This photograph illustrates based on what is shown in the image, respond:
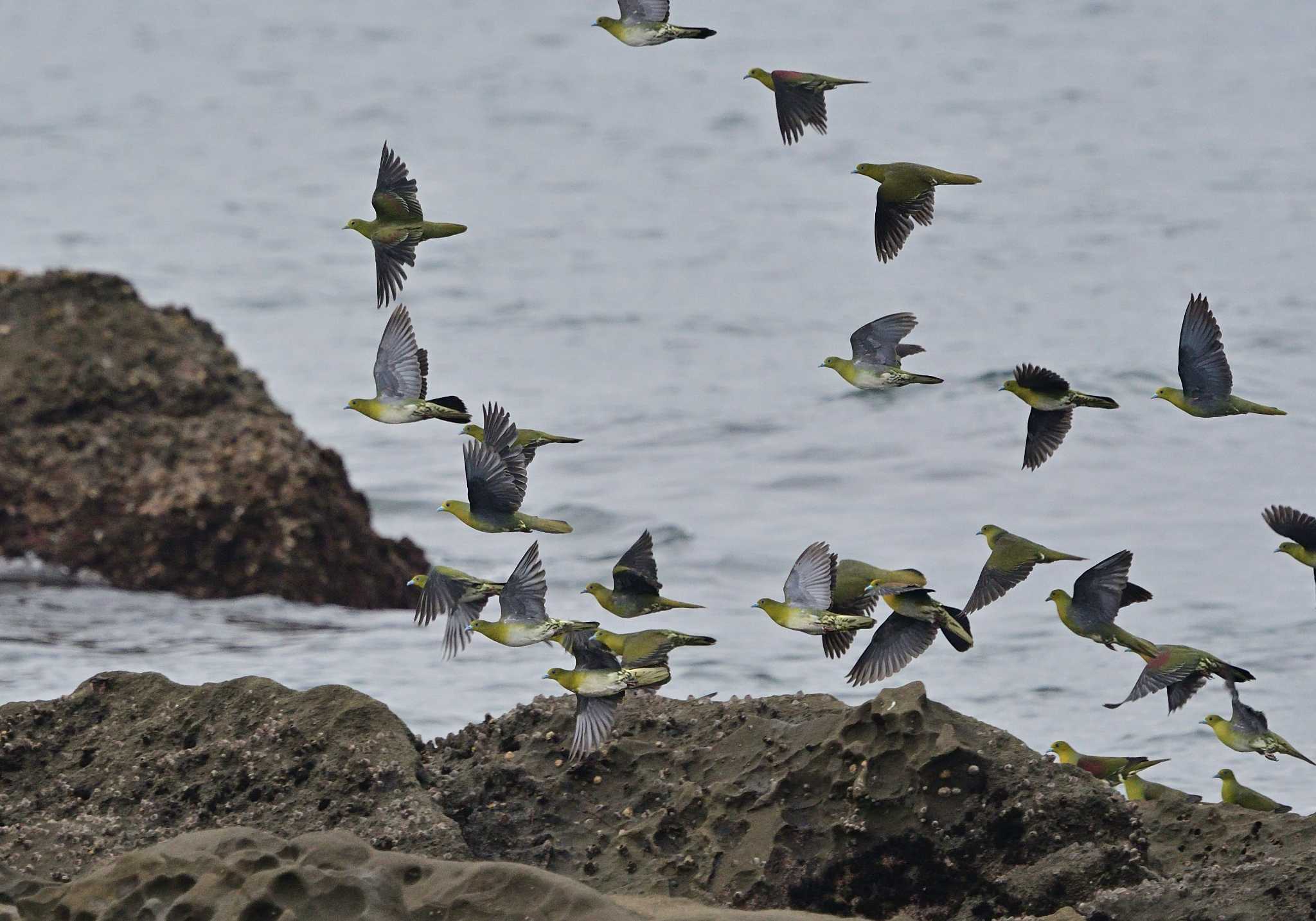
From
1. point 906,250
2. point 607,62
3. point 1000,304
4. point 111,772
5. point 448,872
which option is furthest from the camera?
point 607,62

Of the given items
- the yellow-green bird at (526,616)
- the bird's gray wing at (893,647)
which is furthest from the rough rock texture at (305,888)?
the bird's gray wing at (893,647)

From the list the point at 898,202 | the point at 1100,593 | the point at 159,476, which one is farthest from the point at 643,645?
the point at 159,476

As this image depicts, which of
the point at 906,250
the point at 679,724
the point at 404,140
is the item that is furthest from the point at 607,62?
the point at 679,724

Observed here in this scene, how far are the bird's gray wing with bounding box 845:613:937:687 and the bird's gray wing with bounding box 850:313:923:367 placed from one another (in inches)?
33.8

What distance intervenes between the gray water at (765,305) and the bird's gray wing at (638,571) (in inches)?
109

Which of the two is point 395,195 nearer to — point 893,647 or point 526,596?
point 526,596

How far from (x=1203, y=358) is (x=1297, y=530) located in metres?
0.72

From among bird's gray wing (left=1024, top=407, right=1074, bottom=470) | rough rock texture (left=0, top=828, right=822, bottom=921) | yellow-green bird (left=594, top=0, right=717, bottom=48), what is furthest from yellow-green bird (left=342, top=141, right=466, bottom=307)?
rough rock texture (left=0, top=828, right=822, bottom=921)

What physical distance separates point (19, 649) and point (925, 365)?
30.2ft

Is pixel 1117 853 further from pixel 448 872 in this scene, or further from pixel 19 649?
pixel 19 649

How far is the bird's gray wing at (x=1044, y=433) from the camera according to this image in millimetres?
5949

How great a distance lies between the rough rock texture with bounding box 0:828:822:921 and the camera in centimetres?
410

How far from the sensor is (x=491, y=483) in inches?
221

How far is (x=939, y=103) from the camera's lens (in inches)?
1017
